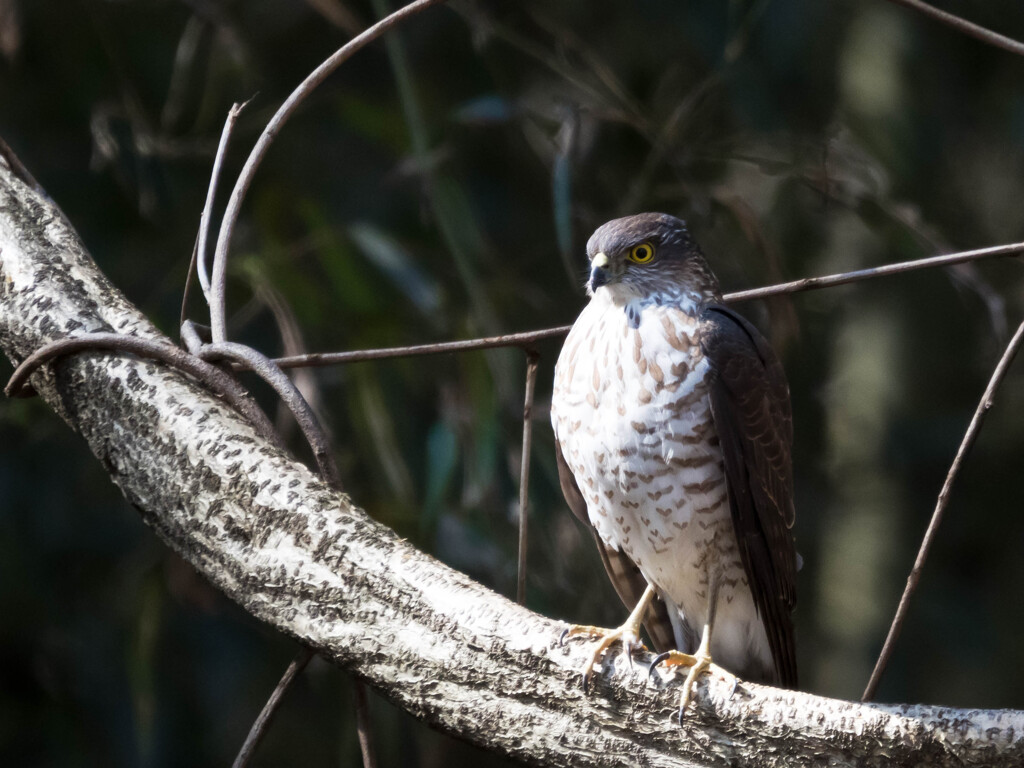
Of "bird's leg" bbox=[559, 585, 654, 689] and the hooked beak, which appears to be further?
the hooked beak

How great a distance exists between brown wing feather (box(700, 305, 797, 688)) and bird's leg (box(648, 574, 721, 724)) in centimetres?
8

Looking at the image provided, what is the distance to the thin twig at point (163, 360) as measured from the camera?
1.54 meters

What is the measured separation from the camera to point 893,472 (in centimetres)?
409

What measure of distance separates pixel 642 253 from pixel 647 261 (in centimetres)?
2

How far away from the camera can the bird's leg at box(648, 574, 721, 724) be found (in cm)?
132

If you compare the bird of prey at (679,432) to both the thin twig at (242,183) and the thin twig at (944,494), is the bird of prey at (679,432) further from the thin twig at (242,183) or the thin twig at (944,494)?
the thin twig at (242,183)

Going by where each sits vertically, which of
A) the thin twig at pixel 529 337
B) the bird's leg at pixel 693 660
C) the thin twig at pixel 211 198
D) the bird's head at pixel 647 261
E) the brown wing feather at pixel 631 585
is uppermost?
the thin twig at pixel 211 198

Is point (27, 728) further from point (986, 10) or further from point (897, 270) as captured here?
point (986, 10)

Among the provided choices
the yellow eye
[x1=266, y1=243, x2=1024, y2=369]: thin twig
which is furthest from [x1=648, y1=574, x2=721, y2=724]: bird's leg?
the yellow eye

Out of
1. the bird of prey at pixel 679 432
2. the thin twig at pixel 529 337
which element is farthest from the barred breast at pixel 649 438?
the thin twig at pixel 529 337

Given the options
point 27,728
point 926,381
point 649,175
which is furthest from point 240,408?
point 926,381

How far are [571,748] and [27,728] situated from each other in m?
2.56

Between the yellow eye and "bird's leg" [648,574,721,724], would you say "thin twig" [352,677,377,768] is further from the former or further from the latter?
the yellow eye

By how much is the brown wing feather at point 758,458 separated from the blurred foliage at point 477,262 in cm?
62
